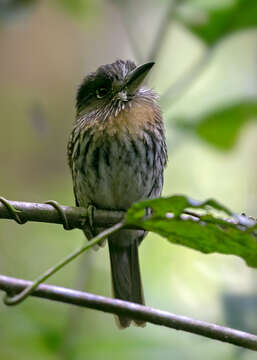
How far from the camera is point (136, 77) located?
8.66ft

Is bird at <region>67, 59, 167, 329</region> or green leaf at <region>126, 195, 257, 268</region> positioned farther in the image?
bird at <region>67, 59, 167, 329</region>

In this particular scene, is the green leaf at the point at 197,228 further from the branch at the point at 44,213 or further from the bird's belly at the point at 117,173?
the bird's belly at the point at 117,173

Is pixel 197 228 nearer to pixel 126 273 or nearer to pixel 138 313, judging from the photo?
pixel 138 313

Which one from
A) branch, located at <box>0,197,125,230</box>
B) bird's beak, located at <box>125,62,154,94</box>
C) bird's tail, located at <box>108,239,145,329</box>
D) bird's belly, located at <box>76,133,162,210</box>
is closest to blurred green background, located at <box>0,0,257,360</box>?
bird's tail, located at <box>108,239,145,329</box>

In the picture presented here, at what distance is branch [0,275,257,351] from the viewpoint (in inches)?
63.0

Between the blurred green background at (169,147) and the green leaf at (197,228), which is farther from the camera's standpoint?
the blurred green background at (169,147)

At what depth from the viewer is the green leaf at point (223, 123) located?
286 centimetres

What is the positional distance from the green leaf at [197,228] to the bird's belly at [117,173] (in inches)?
42.7

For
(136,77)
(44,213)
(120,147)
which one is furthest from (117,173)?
(44,213)

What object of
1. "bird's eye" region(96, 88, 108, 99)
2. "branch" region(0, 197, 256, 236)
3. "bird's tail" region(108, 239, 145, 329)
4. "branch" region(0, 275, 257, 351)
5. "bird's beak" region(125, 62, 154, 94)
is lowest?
"bird's tail" region(108, 239, 145, 329)

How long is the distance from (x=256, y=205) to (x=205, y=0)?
0.94 m

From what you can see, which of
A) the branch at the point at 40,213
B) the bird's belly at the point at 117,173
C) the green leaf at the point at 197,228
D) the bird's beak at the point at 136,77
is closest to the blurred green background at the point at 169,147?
the bird's beak at the point at 136,77

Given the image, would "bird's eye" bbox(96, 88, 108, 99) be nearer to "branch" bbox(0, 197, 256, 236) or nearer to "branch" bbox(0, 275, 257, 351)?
"branch" bbox(0, 197, 256, 236)

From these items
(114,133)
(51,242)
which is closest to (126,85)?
(114,133)
